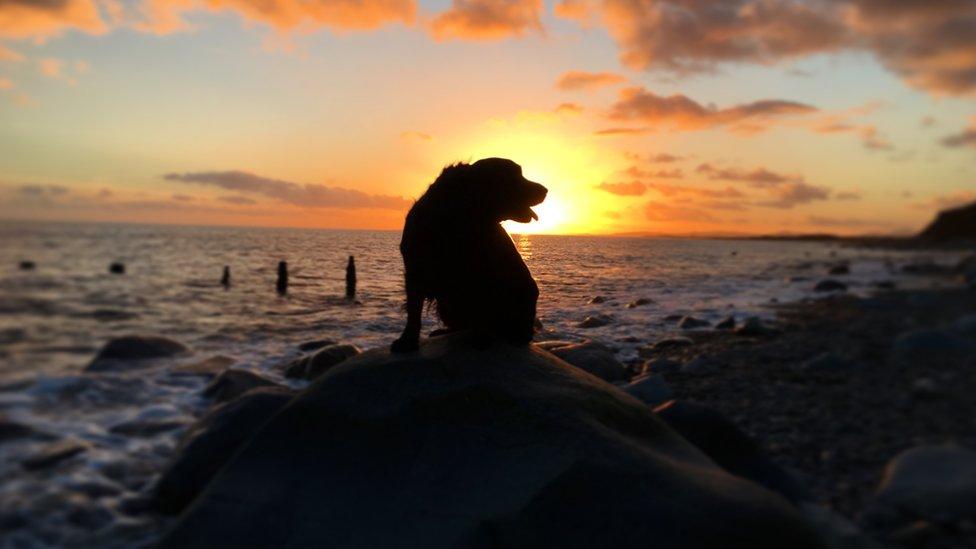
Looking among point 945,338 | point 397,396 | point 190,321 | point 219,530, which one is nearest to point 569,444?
point 397,396

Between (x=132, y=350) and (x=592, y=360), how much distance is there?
7.57m

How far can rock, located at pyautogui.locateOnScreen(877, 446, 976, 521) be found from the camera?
3.86 meters

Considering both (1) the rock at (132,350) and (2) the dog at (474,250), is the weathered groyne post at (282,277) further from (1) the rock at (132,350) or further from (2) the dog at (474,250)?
(2) the dog at (474,250)

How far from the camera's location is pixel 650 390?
6863 mm

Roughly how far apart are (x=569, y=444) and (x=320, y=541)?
158cm

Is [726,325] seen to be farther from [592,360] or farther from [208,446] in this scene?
[208,446]

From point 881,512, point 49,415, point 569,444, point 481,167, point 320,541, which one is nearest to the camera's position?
point 320,541

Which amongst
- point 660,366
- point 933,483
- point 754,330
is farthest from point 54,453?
point 754,330

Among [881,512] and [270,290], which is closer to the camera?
[881,512]

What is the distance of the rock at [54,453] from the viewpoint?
15.7ft

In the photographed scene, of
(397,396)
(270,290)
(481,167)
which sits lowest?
(270,290)

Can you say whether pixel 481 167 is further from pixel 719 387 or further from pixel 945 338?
pixel 945 338

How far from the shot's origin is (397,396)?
3.88 metres

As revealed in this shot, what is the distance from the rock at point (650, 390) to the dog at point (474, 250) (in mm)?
2634
